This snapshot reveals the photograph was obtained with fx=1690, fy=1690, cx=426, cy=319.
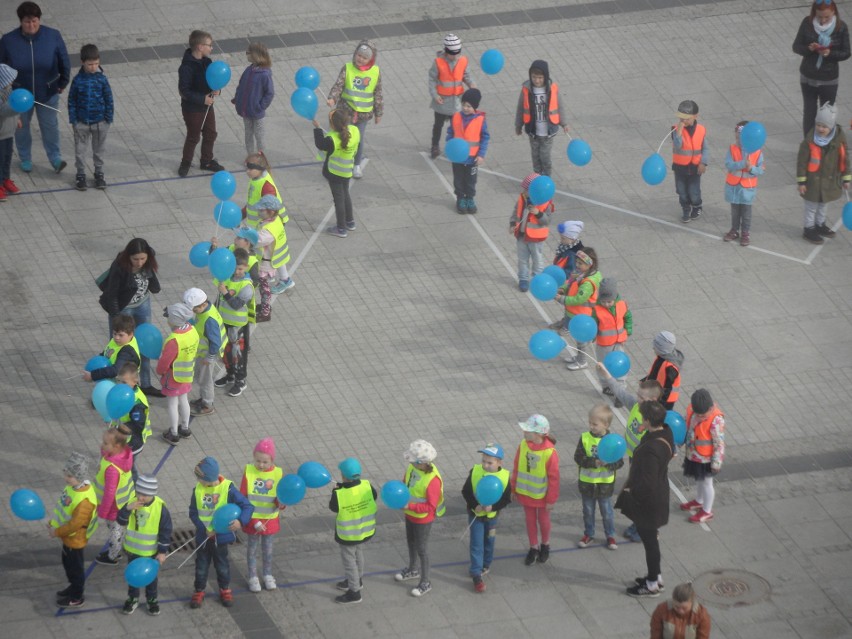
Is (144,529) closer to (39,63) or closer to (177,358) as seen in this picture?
(177,358)

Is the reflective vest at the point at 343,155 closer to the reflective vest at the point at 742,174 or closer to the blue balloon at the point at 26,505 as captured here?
the reflective vest at the point at 742,174

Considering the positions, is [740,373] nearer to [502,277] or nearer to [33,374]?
[502,277]

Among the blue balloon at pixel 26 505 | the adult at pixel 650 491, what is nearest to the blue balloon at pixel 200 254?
the blue balloon at pixel 26 505

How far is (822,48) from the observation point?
22.8 meters

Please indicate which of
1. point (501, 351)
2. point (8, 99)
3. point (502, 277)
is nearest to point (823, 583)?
point (501, 351)

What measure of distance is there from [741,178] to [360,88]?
4956 millimetres

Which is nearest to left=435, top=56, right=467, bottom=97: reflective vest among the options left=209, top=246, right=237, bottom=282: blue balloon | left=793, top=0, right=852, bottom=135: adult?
left=793, top=0, right=852, bottom=135: adult

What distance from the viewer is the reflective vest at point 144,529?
14945 mm

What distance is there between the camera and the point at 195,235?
20891mm

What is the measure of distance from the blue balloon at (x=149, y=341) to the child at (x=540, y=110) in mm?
6384

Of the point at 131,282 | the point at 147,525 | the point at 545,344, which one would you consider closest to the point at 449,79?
the point at 545,344

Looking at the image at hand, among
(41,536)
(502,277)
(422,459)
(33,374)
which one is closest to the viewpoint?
(422,459)

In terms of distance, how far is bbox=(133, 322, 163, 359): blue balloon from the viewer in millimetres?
17312

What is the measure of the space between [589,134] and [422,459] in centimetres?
943
